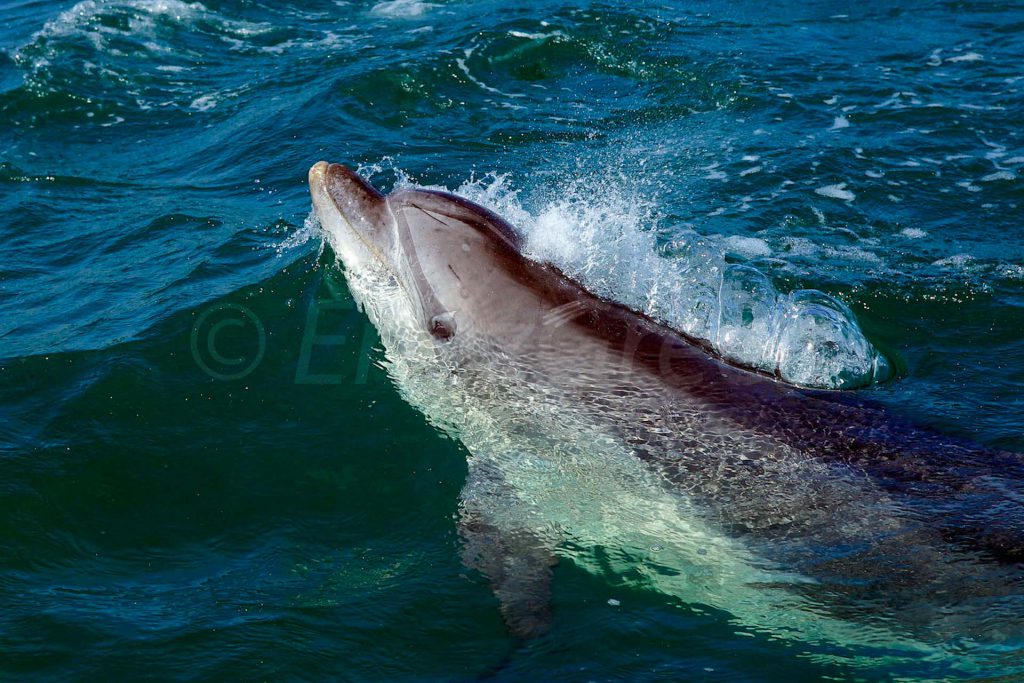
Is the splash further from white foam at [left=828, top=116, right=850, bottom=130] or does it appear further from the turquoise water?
white foam at [left=828, top=116, right=850, bottom=130]

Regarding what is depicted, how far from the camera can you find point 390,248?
29.3 feet

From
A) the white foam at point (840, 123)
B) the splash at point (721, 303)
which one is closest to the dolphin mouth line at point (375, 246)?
the splash at point (721, 303)

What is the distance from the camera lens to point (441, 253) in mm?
8680

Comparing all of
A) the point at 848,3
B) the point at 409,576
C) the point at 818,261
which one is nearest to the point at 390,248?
the point at 409,576

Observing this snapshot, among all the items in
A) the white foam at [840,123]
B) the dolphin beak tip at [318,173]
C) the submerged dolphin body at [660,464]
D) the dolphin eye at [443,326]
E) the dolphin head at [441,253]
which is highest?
the white foam at [840,123]

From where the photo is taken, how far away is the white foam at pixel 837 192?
14633mm

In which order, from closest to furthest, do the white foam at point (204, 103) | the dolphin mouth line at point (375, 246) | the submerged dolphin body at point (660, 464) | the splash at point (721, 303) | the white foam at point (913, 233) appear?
the submerged dolphin body at point (660, 464)
the dolphin mouth line at point (375, 246)
the splash at point (721, 303)
the white foam at point (913, 233)
the white foam at point (204, 103)

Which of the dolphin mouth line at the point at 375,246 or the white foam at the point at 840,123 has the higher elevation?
the white foam at the point at 840,123

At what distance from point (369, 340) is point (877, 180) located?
8.37 m

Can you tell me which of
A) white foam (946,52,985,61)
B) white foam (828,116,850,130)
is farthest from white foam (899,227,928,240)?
white foam (946,52,985,61)

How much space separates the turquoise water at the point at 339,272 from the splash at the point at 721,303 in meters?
0.11

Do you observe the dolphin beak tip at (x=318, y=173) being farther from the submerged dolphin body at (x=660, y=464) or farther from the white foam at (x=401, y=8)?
the white foam at (x=401, y=8)

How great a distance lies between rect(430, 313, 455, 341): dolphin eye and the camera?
28.5 feet

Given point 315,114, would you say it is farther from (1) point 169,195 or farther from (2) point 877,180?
(2) point 877,180
